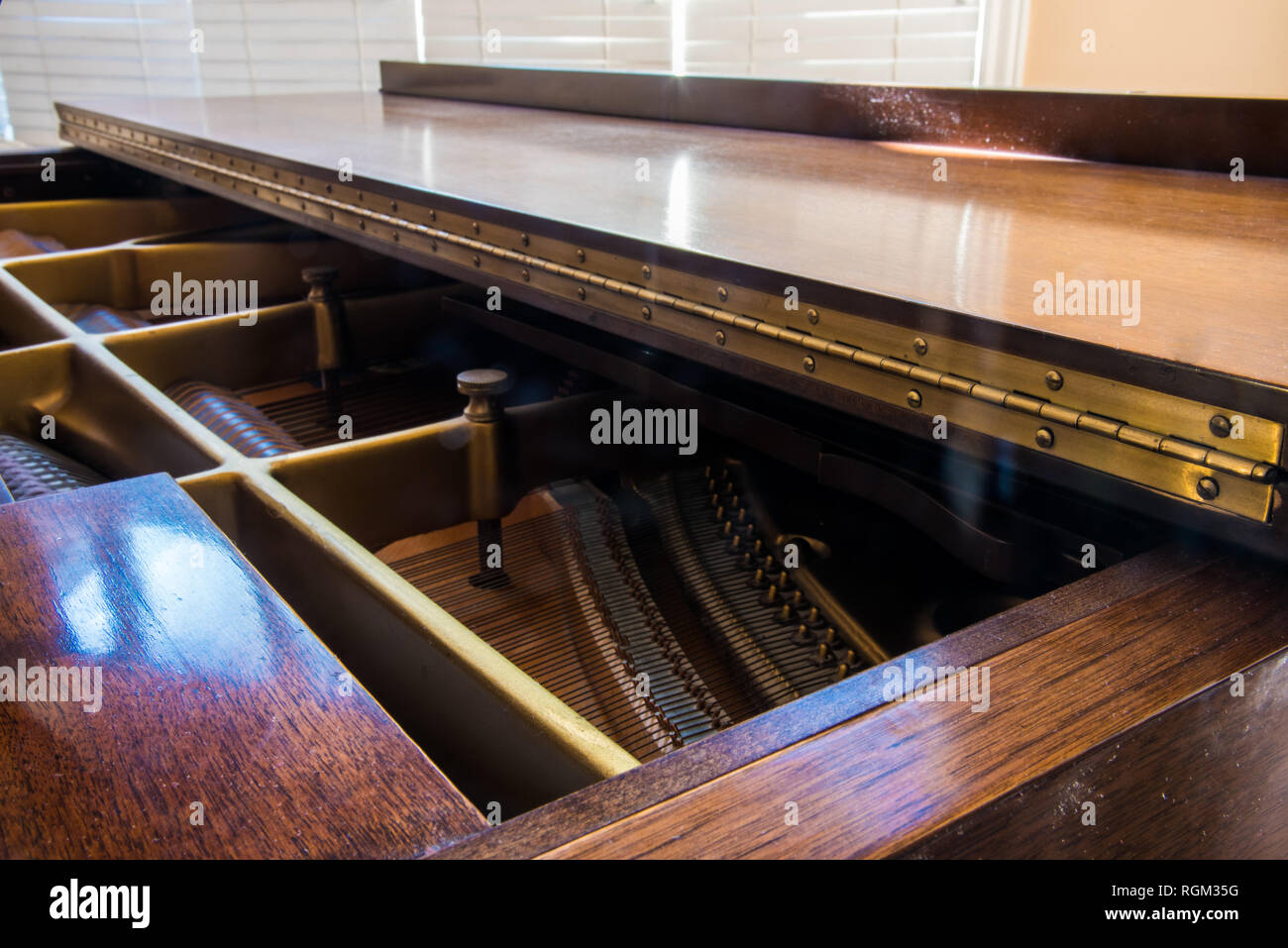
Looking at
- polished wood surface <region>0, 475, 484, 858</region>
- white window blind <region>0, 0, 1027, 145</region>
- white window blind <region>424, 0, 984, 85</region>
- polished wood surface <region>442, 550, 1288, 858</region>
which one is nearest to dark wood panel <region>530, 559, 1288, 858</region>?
polished wood surface <region>442, 550, 1288, 858</region>

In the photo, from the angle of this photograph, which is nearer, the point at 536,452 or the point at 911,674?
the point at 911,674

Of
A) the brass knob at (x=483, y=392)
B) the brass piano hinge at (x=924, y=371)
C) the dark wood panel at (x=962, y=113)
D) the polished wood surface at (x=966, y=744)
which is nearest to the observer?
the polished wood surface at (x=966, y=744)

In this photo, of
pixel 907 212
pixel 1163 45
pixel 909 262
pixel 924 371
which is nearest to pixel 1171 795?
pixel 924 371

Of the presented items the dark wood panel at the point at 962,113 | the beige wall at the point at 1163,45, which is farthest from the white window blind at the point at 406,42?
the dark wood panel at the point at 962,113

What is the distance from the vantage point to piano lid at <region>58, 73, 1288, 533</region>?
30.4 inches

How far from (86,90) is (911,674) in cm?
945

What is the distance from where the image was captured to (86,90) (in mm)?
8359

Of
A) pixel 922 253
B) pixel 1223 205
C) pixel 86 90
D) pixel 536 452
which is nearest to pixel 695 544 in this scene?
pixel 536 452

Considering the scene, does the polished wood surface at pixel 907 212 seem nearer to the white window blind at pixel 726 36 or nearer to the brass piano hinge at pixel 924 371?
the brass piano hinge at pixel 924 371

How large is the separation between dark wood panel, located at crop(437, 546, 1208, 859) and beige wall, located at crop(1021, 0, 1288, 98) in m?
4.48

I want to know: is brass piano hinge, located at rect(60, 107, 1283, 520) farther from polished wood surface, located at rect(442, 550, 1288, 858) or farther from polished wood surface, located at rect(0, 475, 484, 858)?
polished wood surface, located at rect(0, 475, 484, 858)

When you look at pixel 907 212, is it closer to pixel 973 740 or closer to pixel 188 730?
pixel 973 740

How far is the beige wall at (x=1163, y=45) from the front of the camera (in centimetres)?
492
